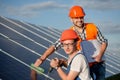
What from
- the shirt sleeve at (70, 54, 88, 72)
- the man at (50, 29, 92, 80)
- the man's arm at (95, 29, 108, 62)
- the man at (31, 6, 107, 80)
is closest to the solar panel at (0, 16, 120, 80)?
the man at (31, 6, 107, 80)

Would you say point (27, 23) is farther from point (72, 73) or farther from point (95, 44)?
point (72, 73)

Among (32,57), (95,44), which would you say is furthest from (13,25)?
(95,44)

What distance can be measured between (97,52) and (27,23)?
10200 millimetres

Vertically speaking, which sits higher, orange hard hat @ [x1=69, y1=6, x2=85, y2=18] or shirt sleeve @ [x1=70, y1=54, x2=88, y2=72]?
orange hard hat @ [x1=69, y1=6, x2=85, y2=18]

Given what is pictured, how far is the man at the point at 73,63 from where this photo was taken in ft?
16.6

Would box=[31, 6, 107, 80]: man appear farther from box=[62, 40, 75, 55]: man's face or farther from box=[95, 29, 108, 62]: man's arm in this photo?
box=[62, 40, 75, 55]: man's face

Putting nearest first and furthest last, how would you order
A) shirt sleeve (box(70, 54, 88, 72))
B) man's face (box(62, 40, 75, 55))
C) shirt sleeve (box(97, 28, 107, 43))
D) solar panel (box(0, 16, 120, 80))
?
shirt sleeve (box(70, 54, 88, 72)) < man's face (box(62, 40, 75, 55)) < shirt sleeve (box(97, 28, 107, 43)) < solar panel (box(0, 16, 120, 80))

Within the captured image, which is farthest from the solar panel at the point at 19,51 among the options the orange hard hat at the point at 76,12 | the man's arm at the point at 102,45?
the orange hard hat at the point at 76,12

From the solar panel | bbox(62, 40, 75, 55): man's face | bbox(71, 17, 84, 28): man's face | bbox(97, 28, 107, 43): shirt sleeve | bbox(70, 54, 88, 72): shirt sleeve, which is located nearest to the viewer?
bbox(70, 54, 88, 72): shirt sleeve

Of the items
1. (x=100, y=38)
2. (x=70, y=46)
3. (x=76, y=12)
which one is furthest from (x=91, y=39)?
(x=70, y=46)

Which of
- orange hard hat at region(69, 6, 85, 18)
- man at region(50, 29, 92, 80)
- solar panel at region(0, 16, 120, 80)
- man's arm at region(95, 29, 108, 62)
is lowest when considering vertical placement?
solar panel at region(0, 16, 120, 80)

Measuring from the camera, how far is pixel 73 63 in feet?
16.6

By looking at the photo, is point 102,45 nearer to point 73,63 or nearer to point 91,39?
point 91,39

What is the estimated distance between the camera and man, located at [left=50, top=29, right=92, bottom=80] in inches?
199
